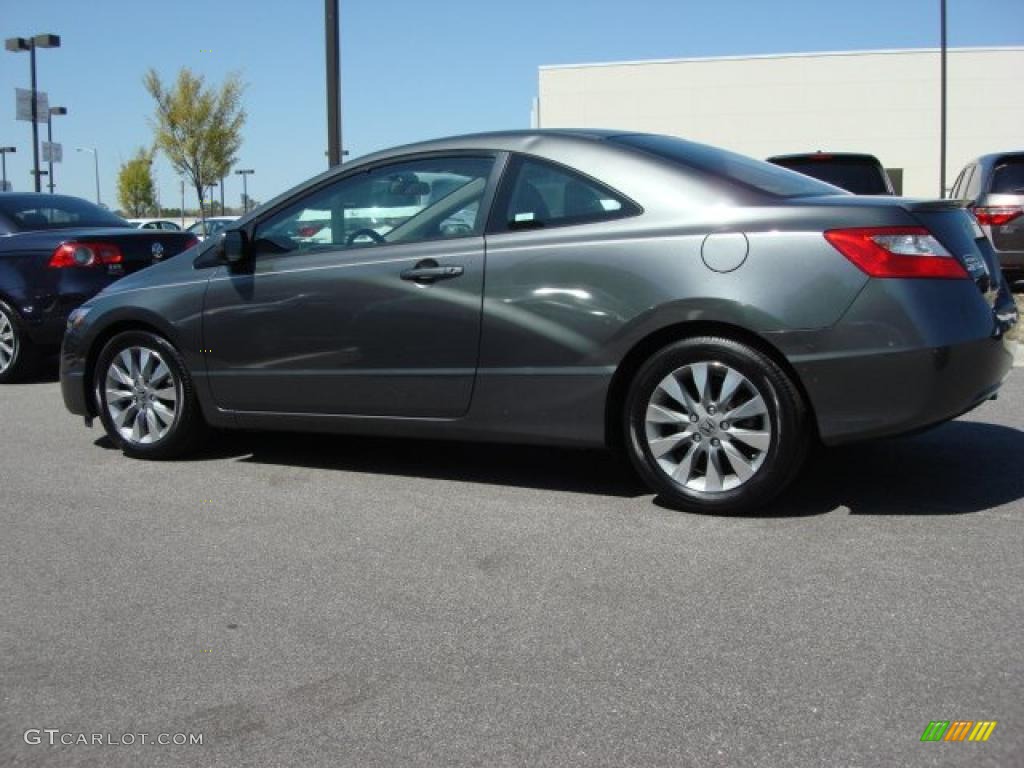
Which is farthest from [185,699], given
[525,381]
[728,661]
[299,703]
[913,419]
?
[913,419]

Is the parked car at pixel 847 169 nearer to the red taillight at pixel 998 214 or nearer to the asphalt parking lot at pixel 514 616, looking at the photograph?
the red taillight at pixel 998 214

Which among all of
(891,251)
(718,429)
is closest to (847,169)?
(891,251)

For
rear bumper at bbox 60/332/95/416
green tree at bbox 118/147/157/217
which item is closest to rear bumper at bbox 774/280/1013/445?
rear bumper at bbox 60/332/95/416

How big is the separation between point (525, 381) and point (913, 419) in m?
1.55

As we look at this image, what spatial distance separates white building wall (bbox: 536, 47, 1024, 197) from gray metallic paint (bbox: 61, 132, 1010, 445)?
3997 cm

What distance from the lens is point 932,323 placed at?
13.1 feet

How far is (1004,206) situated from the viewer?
10.9m

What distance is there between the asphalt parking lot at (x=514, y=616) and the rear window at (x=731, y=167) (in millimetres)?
1297

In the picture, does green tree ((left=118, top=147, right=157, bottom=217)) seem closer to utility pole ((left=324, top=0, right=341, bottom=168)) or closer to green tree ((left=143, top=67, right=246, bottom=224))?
green tree ((left=143, top=67, right=246, bottom=224))

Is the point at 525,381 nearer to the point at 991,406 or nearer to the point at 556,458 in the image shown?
the point at 556,458

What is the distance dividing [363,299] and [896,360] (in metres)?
2.31

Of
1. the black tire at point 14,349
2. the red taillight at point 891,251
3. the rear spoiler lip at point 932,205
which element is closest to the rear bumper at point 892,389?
the red taillight at point 891,251

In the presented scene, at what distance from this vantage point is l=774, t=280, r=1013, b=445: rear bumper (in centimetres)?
398
